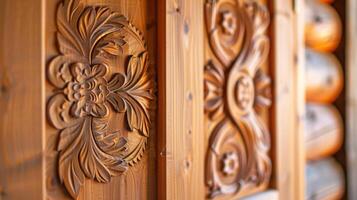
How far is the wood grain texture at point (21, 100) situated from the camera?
0.47m

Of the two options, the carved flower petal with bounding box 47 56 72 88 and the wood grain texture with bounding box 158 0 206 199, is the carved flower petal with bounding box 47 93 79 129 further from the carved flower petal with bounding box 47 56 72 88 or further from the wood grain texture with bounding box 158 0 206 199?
the wood grain texture with bounding box 158 0 206 199

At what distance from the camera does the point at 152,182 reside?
0.64 meters

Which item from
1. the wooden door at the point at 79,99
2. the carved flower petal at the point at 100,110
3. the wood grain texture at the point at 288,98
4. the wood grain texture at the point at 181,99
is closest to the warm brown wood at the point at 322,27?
the wood grain texture at the point at 288,98

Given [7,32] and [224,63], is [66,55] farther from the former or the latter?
[224,63]

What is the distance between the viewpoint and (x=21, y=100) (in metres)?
0.49

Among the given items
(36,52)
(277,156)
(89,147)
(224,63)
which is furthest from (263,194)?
(36,52)

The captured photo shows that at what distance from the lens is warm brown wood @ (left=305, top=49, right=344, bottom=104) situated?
112 cm

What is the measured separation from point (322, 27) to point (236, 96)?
0.51 m

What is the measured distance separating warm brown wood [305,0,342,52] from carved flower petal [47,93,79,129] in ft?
2.62

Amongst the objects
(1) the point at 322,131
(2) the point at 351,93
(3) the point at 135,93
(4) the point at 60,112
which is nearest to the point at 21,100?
(4) the point at 60,112

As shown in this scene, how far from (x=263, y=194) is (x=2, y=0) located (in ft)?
2.13

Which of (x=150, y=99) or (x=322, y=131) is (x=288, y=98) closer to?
(x=322, y=131)

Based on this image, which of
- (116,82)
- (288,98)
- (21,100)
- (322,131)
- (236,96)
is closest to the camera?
(21,100)

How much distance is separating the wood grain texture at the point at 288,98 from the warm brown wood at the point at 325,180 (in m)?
0.16
